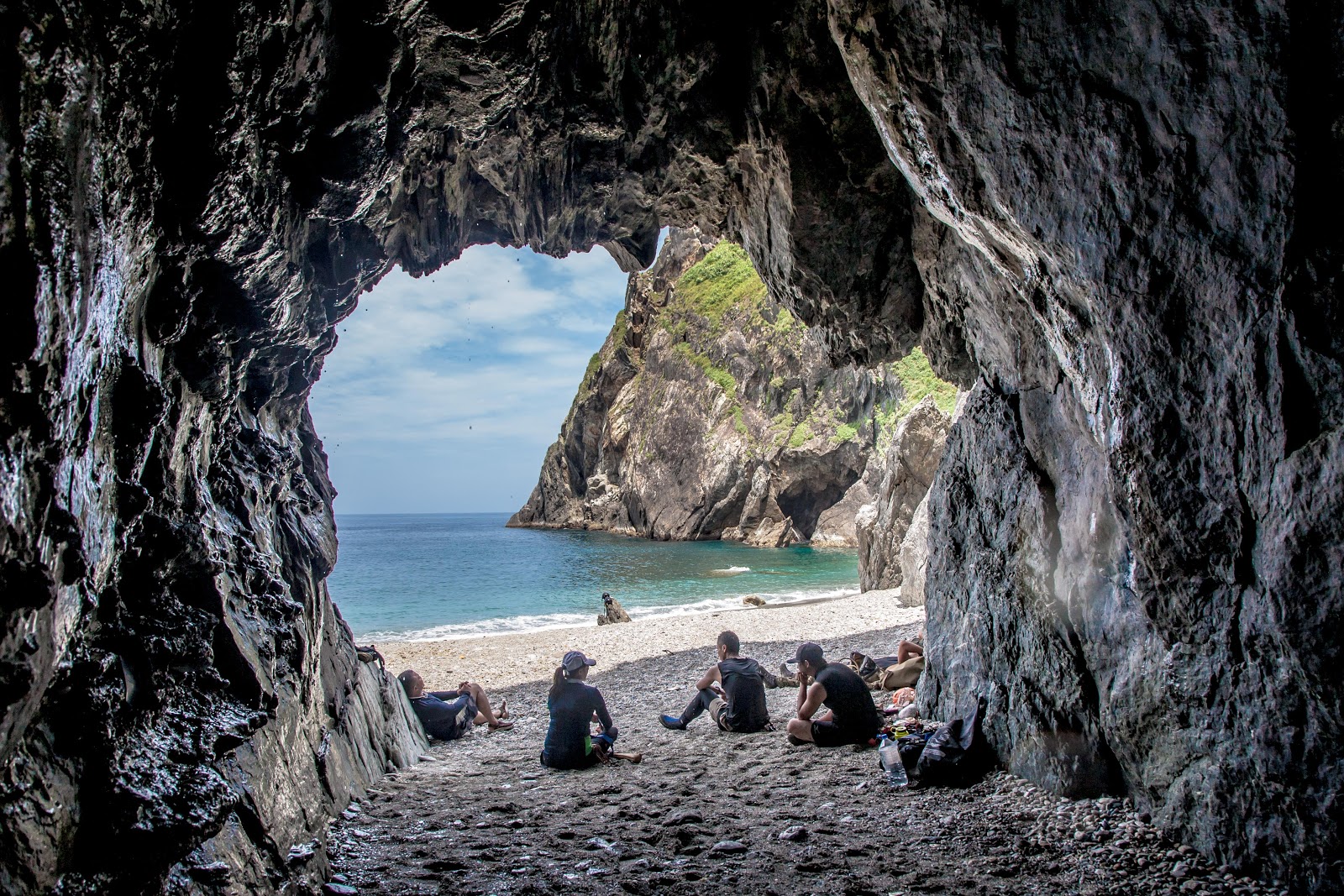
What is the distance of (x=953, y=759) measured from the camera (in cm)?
573

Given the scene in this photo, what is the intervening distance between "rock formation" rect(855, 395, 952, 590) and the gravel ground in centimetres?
1767

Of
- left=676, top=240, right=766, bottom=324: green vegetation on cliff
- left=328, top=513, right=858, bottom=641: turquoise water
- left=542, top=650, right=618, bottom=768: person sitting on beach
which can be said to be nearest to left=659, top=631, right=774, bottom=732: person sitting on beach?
left=542, top=650, right=618, bottom=768: person sitting on beach

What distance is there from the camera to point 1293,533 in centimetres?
330

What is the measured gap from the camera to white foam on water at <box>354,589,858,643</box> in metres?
23.7

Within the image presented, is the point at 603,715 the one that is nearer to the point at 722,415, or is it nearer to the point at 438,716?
the point at 438,716

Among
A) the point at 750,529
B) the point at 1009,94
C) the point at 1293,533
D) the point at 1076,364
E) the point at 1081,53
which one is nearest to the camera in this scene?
the point at 1293,533

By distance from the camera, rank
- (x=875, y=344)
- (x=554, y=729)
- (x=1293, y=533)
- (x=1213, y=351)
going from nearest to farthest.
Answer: (x=1293, y=533) → (x=1213, y=351) → (x=554, y=729) → (x=875, y=344)

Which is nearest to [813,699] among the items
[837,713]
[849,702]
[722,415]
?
[837,713]

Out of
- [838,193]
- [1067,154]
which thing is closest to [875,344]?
[838,193]

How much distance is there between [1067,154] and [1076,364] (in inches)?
58.2

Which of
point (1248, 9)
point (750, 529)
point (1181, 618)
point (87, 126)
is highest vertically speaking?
point (1248, 9)

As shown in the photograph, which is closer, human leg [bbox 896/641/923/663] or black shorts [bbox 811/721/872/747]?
black shorts [bbox 811/721/872/747]

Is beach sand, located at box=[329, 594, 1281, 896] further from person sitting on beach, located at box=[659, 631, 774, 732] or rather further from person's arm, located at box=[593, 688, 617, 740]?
person's arm, located at box=[593, 688, 617, 740]

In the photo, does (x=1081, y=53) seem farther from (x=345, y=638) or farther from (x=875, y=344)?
(x=345, y=638)
